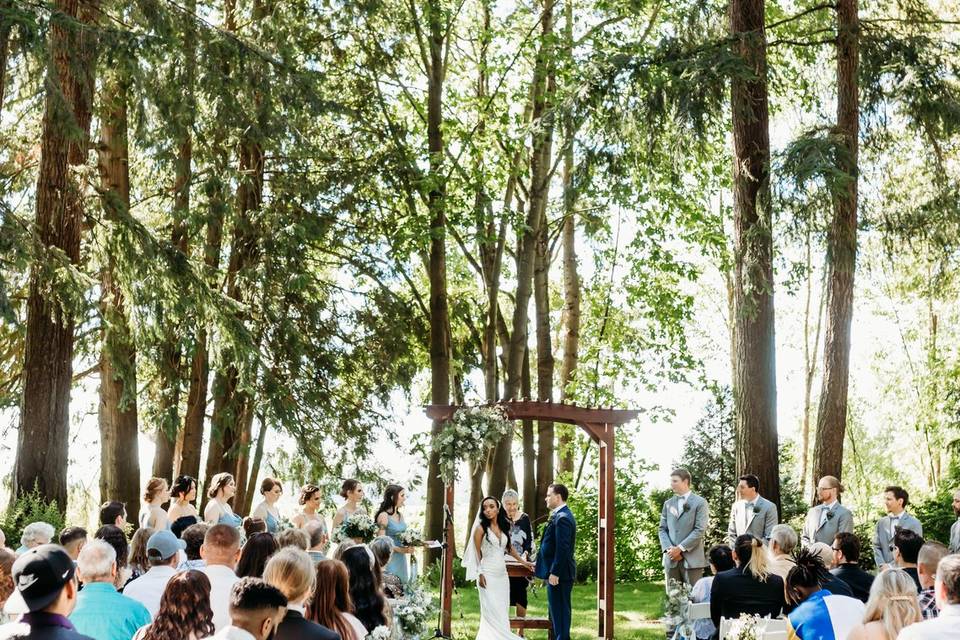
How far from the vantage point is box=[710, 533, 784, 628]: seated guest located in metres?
7.34

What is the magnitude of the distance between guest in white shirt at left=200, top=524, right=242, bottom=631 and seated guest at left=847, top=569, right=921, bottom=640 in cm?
316

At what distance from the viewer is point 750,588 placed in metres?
7.34

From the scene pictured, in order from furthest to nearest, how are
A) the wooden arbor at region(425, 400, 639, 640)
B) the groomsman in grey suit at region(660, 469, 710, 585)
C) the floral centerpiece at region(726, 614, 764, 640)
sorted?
the wooden arbor at region(425, 400, 639, 640) → the groomsman in grey suit at region(660, 469, 710, 585) → the floral centerpiece at region(726, 614, 764, 640)

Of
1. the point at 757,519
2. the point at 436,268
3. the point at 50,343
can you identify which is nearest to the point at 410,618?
the point at 757,519

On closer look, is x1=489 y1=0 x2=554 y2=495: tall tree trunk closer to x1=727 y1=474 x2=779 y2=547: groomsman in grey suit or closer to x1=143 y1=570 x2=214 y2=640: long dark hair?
x1=727 y1=474 x2=779 y2=547: groomsman in grey suit

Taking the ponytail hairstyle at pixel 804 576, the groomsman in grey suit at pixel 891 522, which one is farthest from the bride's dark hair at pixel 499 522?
the ponytail hairstyle at pixel 804 576

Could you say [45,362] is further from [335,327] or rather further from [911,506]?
[911,506]

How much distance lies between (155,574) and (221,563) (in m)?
0.43

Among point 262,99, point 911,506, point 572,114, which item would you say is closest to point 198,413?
point 262,99

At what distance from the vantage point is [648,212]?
64.3ft

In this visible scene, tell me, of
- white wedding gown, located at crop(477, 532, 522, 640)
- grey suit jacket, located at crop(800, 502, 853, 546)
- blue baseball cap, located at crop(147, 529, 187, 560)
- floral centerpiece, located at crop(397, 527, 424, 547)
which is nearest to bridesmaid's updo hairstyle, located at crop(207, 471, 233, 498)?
floral centerpiece, located at crop(397, 527, 424, 547)

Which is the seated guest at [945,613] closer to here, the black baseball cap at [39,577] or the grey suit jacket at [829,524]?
the black baseball cap at [39,577]

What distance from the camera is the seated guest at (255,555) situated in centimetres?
561

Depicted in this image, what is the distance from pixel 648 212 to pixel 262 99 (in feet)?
26.9
